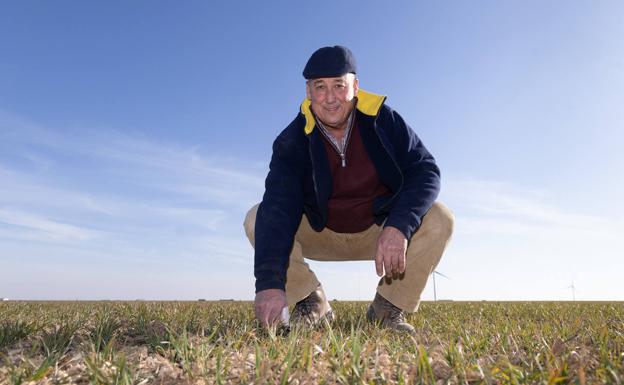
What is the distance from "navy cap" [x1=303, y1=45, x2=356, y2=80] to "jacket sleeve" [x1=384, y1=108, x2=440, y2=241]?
0.71 m

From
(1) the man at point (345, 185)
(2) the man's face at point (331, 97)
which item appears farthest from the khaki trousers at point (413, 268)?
(2) the man's face at point (331, 97)

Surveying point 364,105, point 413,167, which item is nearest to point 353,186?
point 413,167

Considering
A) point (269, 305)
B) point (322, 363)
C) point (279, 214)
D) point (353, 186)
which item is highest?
point (353, 186)

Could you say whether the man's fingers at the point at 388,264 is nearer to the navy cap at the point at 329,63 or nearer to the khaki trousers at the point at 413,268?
the khaki trousers at the point at 413,268

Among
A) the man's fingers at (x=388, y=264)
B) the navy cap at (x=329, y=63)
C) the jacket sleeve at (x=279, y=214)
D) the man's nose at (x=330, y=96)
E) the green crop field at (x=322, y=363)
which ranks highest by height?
the navy cap at (x=329, y=63)

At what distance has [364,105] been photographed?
16.1 ft

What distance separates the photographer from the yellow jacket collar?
4805 mm

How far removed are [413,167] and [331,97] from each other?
1031mm

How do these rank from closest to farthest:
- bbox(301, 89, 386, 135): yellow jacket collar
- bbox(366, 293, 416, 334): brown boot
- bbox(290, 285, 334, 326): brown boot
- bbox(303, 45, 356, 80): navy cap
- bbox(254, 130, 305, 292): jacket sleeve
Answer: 1. bbox(254, 130, 305, 292): jacket sleeve
2. bbox(303, 45, 356, 80): navy cap
3. bbox(301, 89, 386, 135): yellow jacket collar
4. bbox(366, 293, 416, 334): brown boot
5. bbox(290, 285, 334, 326): brown boot

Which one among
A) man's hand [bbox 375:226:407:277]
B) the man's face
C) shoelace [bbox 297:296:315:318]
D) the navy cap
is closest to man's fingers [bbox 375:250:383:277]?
man's hand [bbox 375:226:407:277]

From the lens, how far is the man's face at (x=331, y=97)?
4605 millimetres

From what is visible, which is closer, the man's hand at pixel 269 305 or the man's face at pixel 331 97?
the man's hand at pixel 269 305

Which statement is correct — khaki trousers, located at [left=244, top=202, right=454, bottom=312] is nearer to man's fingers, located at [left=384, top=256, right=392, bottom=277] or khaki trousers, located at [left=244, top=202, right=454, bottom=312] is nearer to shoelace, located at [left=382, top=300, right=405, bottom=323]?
shoelace, located at [left=382, top=300, right=405, bottom=323]

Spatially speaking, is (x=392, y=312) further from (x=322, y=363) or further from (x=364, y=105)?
(x=322, y=363)
